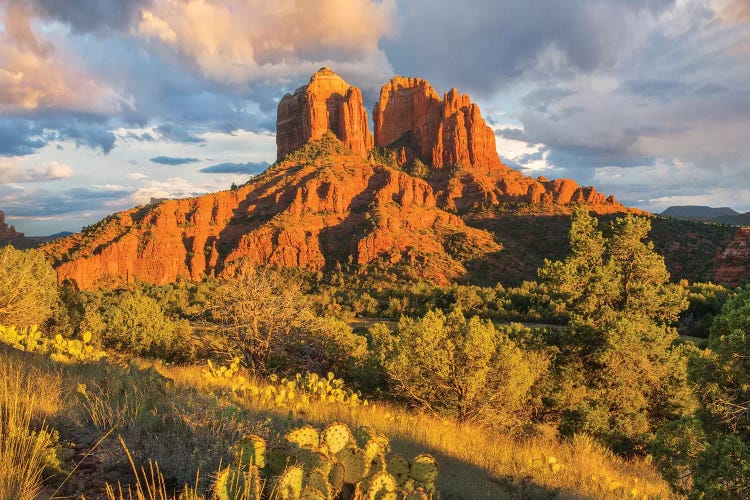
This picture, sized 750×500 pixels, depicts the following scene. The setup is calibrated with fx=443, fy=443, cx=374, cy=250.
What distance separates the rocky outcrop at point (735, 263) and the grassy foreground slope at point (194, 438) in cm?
5172

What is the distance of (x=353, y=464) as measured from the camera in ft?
12.8

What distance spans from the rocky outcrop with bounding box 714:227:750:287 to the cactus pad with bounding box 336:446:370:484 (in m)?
57.4

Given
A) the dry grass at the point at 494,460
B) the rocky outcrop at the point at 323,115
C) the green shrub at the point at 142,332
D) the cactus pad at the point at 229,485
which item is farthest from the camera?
the rocky outcrop at the point at 323,115

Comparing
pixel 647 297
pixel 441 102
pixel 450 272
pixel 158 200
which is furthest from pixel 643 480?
pixel 441 102

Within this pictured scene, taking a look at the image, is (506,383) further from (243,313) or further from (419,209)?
(419,209)

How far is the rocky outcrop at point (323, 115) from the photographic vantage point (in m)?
121

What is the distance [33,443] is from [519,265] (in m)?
66.2

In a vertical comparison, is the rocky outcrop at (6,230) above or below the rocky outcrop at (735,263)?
above

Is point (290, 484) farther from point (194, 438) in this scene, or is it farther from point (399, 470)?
point (194, 438)

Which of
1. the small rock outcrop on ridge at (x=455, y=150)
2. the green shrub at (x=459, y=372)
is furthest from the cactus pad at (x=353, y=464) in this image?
the small rock outcrop on ridge at (x=455, y=150)

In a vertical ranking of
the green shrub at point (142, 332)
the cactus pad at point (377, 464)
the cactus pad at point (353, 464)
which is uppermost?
the cactus pad at point (353, 464)

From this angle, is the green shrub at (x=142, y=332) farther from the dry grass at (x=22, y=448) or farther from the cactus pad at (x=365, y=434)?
the cactus pad at (x=365, y=434)

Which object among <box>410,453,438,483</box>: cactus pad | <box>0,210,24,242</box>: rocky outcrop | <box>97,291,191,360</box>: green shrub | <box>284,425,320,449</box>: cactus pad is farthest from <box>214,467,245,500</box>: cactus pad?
<box>0,210,24,242</box>: rocky outcrop

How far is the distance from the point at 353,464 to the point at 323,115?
12928cm
